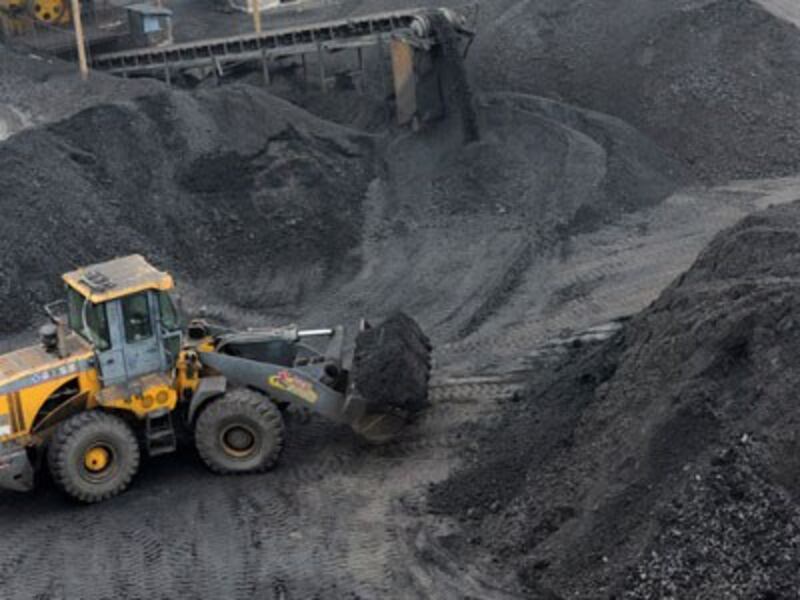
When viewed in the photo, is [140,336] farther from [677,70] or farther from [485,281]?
[677,70]

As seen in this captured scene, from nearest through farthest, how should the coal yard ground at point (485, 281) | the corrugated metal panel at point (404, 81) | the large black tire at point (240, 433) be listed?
the coal yard ground at point (485, 281)
the large black tire at point (240, 433)
the corrugated metal panel at point (404, 81)

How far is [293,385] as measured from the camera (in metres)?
13.1

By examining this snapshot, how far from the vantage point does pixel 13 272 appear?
17.2 m

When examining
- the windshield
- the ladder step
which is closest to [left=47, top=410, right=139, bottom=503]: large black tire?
the ladder step

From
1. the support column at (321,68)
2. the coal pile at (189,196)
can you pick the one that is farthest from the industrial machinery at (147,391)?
the support column at (321,68)

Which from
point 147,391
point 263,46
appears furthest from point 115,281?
point 263,46

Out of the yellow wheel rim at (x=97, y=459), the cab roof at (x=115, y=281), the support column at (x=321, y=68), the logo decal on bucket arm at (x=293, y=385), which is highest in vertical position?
the cab roof at (x=115, y=281)

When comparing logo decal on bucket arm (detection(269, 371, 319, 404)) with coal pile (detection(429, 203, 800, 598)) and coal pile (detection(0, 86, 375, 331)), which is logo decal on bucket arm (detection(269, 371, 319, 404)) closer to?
coal pile (detection(429, 203, 800, 598))

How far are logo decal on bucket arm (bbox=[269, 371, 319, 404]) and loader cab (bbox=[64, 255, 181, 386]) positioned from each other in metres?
1.02

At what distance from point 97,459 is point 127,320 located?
1.36 m

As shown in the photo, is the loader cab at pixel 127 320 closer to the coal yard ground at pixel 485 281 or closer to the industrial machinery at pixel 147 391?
the industrial machinery at pixel 147 391

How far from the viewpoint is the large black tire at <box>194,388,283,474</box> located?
12.9 metres

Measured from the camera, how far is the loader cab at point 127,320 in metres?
12.5

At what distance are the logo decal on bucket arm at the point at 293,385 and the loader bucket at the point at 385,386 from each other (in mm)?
398
